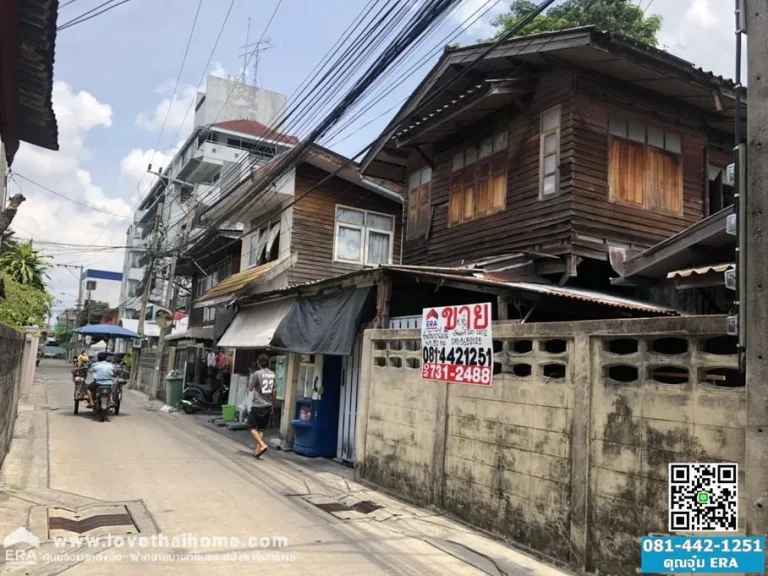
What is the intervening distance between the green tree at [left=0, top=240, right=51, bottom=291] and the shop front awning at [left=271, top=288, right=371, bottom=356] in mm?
14531

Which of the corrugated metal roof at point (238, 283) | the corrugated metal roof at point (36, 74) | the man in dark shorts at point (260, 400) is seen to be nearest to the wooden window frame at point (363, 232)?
the corrugated metal roof at point (238, 283)

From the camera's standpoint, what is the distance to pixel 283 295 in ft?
44.1

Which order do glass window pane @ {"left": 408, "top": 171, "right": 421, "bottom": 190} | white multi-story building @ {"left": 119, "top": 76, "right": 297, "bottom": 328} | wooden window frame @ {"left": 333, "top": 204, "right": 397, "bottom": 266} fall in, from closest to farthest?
glass window pane @ {"left": 408, "top": 171, "right": 421, "bottom": 190} < wooden window frame @ {"left": 333, "top": 204, "right": 397, "bottom": 266} < white multi-story building @ {"left": 119, "top": 76, "right": 297, "bottom": 328}

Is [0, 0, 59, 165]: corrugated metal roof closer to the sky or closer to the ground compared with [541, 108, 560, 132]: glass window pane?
closer to the ground

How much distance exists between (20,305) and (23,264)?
4.23m

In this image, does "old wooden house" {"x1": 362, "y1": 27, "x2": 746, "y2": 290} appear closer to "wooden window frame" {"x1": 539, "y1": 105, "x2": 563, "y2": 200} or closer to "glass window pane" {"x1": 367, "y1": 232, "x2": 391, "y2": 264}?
"wooden window frame" {"x1": 539, "y1": 105, "x2": 563, "y2": 200}

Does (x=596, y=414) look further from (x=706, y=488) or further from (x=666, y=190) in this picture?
(x=666, y=190)

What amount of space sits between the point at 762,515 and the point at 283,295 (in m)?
10.7

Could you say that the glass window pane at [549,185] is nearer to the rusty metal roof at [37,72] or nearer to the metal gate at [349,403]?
the metal gate at [349,403]

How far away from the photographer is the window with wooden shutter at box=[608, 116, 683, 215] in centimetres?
1127

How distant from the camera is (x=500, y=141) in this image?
41.0 ft

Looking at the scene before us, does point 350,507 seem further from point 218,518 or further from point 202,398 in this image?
point 202,398

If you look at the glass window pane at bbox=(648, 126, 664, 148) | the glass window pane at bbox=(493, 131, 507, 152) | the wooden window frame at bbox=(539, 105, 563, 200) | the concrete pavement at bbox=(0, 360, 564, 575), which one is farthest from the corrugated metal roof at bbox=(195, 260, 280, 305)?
the glass window pane at bbox=(648, 126, 664, 148)

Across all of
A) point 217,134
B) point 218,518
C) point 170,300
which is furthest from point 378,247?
point 217,134
